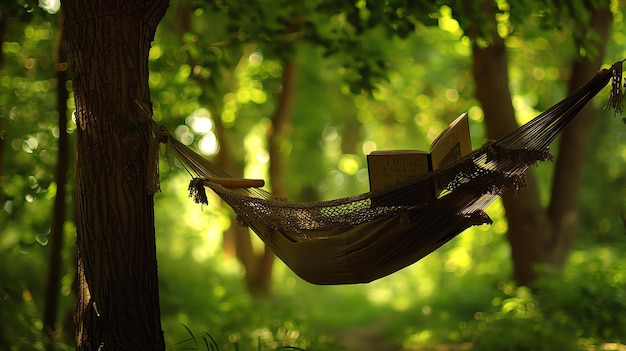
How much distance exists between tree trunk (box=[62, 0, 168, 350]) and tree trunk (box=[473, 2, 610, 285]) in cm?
236

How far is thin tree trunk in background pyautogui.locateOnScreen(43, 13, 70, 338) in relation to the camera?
3396 mm

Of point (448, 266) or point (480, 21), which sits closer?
point (480, 21)

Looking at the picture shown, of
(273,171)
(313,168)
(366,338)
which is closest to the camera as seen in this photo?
(366,338)

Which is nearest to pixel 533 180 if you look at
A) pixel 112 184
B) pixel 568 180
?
pixel 568 180

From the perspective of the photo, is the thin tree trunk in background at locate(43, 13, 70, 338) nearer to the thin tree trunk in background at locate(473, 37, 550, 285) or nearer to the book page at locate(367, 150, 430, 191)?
the book page at locate(367, 150, 430, 191)

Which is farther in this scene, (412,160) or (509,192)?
(509,192)

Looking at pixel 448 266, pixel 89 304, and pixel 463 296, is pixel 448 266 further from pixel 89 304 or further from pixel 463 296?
pixel 89 304

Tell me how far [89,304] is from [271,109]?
15.3ft

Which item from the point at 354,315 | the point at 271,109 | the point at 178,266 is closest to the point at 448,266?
the point at 354,315

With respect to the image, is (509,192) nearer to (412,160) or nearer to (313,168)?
(412,160)

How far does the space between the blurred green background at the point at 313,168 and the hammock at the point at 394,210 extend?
0.63 metres

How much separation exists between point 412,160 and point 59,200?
2.02 metres

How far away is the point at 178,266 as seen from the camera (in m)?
5.75

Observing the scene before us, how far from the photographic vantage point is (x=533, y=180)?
164 inches
